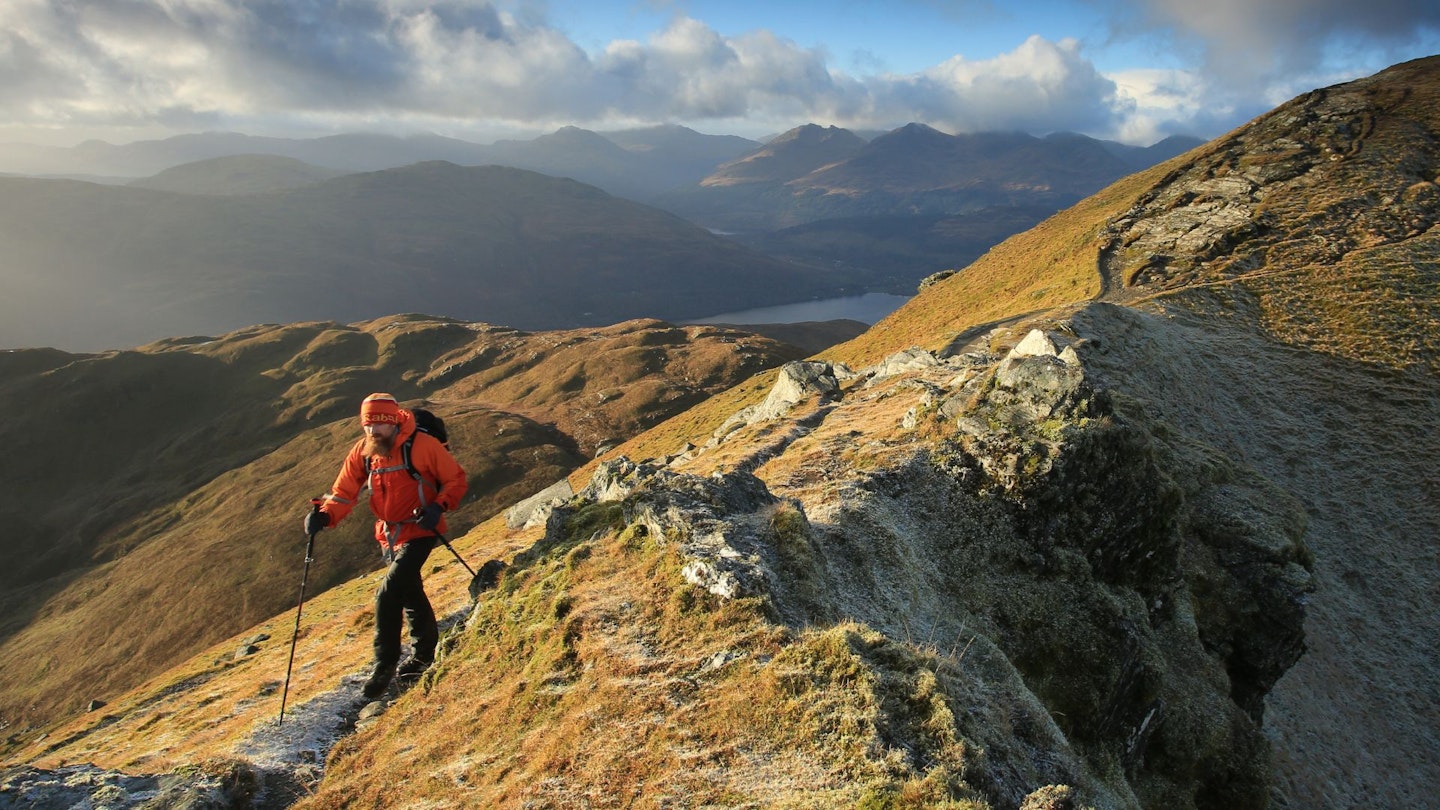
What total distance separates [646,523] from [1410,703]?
3361cm

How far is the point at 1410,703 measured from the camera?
84.6 feet

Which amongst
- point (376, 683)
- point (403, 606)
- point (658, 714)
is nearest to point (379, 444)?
point (403, 606)

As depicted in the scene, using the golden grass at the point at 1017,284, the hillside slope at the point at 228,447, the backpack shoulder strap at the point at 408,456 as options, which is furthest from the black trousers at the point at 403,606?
the hillside slope at the point at 228,447

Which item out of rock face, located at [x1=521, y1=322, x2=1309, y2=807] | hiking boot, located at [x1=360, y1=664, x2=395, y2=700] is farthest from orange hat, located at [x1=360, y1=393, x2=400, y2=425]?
hiking boot, located at [x1=360, y1=664, x2=395, y2=700]

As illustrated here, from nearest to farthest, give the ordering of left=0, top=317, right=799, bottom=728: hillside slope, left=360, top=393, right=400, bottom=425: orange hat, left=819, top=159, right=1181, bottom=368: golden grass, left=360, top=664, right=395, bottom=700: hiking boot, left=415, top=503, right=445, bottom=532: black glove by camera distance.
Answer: left=360, top=393, right=400, bottom=425: orange hat, left=415, top=503, right=445, bottom=532: black glove, left=360, top=664, right=395, bottom=700: hiking boot, left=819, top=159, right=1181, bottom=368: golden grass, left=0, top=317, right=799, bottom=728: hillside slope

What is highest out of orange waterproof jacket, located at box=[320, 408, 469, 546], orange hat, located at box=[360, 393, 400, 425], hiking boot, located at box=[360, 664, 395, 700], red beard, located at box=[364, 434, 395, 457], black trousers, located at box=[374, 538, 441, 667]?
orange hat, located at box=[360, 393, 400, 425]

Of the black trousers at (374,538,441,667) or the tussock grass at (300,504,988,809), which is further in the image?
the black trousers at (374,538,441,667)

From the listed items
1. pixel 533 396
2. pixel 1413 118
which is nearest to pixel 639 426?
pixel 533 396

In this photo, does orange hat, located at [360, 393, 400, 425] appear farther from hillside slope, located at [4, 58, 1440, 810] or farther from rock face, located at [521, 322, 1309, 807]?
rock face, located at [521, 322, 1309, 807]

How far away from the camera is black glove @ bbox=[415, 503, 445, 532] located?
487 inches

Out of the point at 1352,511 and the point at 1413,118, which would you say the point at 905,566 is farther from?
the point at 1413,118

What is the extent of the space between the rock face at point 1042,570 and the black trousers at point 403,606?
3.40 metres

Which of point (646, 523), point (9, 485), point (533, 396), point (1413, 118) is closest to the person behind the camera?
point (646, 523)

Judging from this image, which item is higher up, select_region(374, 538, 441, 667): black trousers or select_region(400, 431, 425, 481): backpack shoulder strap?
select_region(400, 431, 425, 481): backpack shoulder strap
